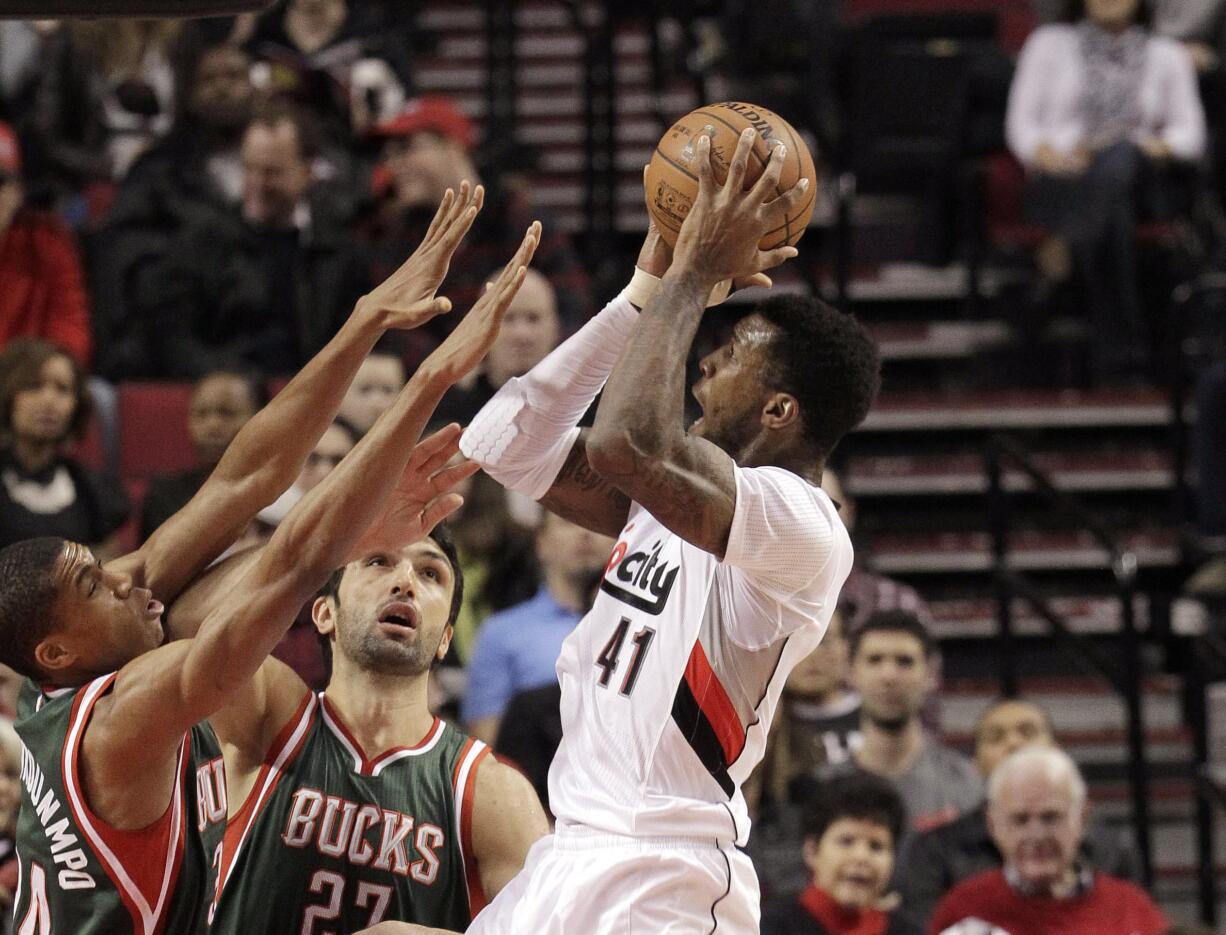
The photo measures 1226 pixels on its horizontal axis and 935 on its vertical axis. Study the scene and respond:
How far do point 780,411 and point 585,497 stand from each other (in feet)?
1.62

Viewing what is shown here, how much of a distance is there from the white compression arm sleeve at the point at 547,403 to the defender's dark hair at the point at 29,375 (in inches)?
134

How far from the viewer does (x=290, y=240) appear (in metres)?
8.42

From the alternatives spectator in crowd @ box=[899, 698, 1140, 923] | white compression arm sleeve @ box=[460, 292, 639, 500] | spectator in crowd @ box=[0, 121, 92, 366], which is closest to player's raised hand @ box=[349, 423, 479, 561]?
white compression arm sleeve @ box=[460, 292, 639, 500]

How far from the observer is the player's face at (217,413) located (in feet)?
24.3

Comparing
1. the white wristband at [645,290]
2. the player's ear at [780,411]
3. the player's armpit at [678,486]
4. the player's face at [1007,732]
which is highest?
the white wristband at [645,290]

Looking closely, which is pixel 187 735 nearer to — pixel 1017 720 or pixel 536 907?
pixel 536 907

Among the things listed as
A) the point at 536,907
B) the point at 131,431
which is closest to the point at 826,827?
the point at 536,907

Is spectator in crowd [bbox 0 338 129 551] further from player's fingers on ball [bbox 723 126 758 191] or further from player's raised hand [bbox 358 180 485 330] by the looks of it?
player's fingers on ball [bbox 723 126 758 191]

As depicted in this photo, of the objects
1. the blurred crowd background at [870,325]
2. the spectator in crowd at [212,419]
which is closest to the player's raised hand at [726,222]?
the blurred crowd background at [870,325]

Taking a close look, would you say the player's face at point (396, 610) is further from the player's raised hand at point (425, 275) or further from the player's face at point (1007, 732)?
the player's face at point (1007, 732)

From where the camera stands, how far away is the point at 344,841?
4.54 meters

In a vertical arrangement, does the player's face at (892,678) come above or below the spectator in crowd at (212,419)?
below

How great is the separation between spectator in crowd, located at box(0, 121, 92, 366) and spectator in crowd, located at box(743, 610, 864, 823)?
10.0 ft

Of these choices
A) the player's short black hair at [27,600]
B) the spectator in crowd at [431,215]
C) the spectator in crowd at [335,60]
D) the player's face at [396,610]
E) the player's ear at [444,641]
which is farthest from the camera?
the spectator in crowd at [335,60]
